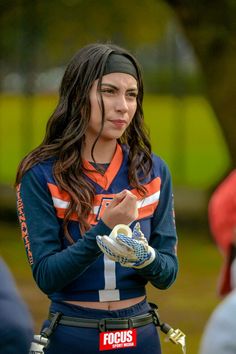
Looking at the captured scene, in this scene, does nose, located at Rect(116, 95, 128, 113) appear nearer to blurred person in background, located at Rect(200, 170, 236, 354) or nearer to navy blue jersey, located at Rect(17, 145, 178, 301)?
navy blue jersey, located at Rect(17, 145, 178, 301)

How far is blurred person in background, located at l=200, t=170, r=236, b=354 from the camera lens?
7.83 feet

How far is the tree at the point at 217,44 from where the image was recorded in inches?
449

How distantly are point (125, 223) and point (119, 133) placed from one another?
0.41 m

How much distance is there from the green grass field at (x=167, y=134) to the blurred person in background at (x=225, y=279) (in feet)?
48.2

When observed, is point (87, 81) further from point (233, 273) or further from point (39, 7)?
point (39, 7)

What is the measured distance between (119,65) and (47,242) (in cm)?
67

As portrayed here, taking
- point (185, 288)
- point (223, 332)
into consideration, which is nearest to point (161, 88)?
point (185, 288)

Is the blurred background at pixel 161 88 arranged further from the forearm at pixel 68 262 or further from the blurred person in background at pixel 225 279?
the blurred person in background at pixel 225 279

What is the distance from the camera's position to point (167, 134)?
2430 cm

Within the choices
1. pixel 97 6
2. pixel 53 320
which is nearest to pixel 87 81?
pixel 53 320

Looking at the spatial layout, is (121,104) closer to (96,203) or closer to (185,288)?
(96,203)

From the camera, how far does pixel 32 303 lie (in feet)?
32.1

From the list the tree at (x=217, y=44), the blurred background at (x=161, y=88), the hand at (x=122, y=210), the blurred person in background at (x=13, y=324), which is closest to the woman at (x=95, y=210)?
the hand at (x=122, y=210)

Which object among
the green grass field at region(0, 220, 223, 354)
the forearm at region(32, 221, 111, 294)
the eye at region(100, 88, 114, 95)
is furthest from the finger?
the green grass field at region(0, 220, 223, 354)
